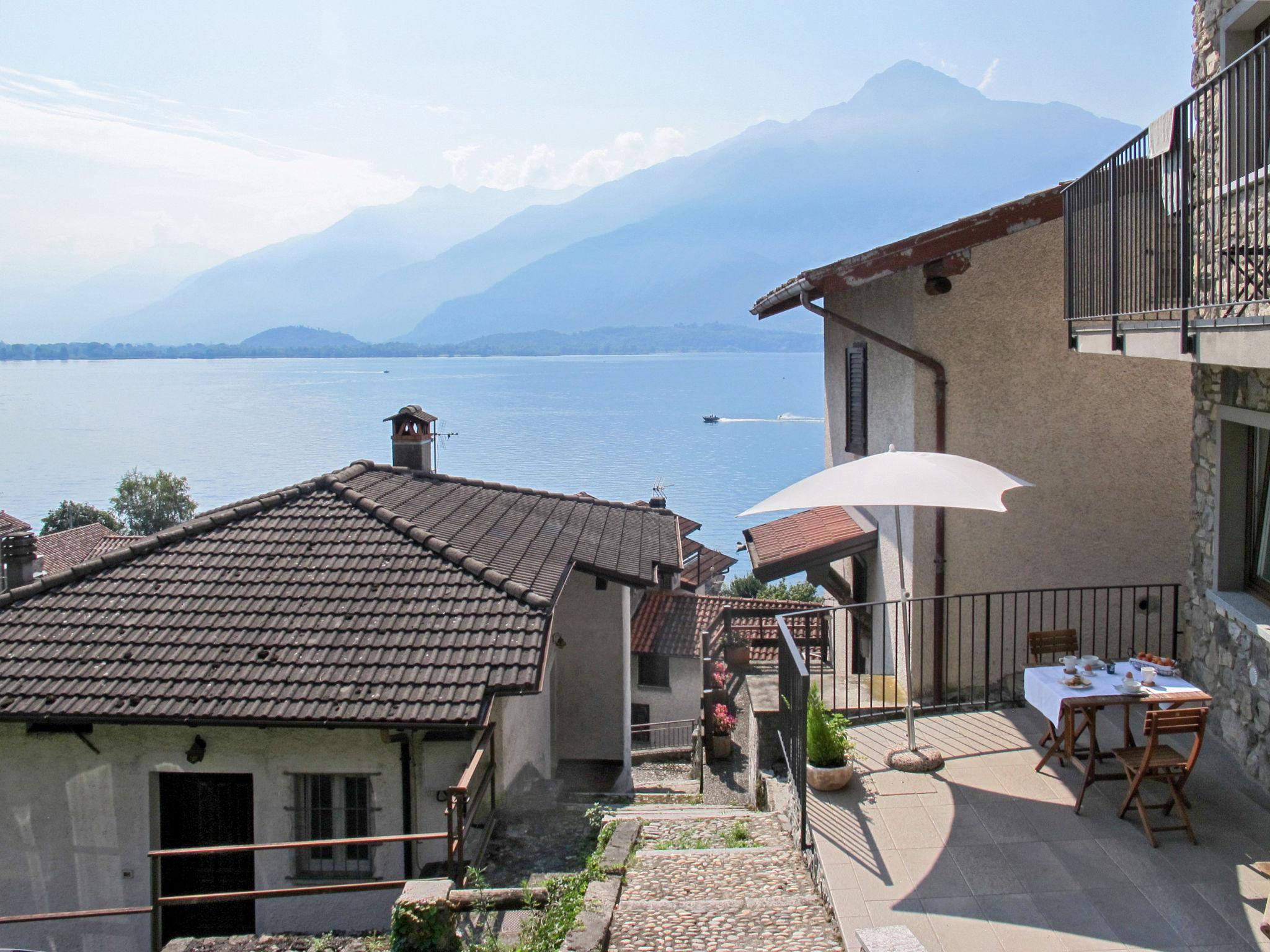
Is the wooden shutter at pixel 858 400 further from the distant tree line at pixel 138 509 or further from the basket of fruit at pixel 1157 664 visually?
the distant tree line at pixel 138 509

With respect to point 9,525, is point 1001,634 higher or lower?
higher

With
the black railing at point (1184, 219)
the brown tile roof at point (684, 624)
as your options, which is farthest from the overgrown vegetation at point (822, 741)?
the brown tile roof at point (684, 624)

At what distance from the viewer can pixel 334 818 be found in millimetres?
8570

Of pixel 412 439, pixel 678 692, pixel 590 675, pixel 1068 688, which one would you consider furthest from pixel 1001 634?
pixel 678 692

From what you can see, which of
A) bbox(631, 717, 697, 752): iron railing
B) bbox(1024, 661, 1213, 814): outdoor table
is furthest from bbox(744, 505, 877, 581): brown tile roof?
bbox(631, 717, 697, 752): iron railing

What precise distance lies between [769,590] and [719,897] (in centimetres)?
4963

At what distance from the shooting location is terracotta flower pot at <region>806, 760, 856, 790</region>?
739cm

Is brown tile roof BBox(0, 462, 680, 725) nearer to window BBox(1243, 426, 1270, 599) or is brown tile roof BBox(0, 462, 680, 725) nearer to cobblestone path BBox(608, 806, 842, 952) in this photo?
cobblestone path BBox(608, 806, 842, 952)

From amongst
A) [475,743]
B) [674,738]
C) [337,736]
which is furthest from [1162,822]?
[674,738]

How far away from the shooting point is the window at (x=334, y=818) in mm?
8539

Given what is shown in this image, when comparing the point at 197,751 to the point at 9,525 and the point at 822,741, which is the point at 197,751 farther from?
the point at 9,525

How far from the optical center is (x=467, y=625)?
9055 mm

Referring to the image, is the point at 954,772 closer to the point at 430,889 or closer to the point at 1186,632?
the point at 1186,632

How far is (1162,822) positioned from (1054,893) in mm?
1286
